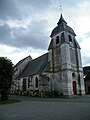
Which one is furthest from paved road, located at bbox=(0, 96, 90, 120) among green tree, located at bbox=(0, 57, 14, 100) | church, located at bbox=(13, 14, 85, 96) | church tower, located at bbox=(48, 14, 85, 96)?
church, located at bbox=(13, 14, 85, 96)

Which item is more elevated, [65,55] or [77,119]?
[65,55]

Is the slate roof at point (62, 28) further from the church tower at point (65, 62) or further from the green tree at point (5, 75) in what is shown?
the green tree at point (5, 75)

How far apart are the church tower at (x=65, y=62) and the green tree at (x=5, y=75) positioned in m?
11.6

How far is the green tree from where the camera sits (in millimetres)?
17359

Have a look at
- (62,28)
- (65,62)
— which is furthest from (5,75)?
(62,28)

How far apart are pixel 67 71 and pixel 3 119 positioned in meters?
20.4

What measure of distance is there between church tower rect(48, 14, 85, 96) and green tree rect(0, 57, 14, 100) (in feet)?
38.1

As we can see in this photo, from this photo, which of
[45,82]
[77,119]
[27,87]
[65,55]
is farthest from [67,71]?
[77,119]

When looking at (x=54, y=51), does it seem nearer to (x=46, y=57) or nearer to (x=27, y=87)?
(x=46, y=57)

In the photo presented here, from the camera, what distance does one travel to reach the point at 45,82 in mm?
28422

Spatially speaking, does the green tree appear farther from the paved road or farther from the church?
the church

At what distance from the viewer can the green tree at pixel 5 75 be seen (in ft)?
57.0

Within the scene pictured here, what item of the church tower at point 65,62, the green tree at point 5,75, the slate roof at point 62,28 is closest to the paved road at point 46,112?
the green tree at point 5,75

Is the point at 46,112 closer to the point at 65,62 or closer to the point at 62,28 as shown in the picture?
the point at 65,62
